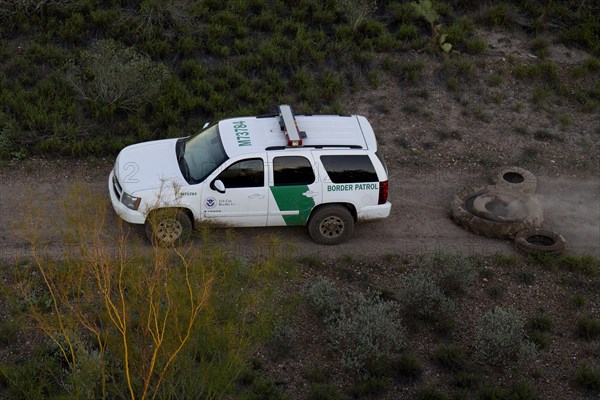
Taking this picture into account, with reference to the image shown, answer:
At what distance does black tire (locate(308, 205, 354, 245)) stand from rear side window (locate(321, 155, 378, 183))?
Answer: 48 cm

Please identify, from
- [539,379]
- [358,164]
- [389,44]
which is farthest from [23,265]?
[389,44]

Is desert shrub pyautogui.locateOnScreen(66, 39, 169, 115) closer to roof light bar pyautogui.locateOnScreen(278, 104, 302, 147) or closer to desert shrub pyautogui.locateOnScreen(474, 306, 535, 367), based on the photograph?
roof light bar pyautogui.locateOnScreen(278, 104, 302, 147)

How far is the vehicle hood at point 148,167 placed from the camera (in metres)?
13.3

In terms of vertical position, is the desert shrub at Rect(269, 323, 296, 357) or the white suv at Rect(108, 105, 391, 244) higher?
the white suv at Rect(108, 105, 391, 244)

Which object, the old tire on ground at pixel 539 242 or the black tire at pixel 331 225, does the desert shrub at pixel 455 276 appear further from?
the black tire at pixel 331 225

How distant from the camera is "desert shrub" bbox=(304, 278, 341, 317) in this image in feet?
41.0

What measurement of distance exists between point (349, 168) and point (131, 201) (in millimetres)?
3269

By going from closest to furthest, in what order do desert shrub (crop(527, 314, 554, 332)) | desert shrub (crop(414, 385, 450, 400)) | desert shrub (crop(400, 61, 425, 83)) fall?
1. desert shrub (crop(414, 385, 450, 400))
2. desert shrub (crop(527, 314, 554, 332))
3. desert shrub (crop(400, 61, 425, 83))

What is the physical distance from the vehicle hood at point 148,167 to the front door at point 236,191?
17.7 inches

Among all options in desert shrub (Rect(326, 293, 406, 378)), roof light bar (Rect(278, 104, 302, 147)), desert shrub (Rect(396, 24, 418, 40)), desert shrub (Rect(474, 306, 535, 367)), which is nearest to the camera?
desert shrub (Rect(326, 293, 406, 378))

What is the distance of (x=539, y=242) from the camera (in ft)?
47.0

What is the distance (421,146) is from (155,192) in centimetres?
553

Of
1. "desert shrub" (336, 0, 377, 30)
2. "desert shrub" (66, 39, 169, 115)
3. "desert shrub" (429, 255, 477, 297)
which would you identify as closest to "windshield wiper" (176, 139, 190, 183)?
"desert shrub" (66, 39, 169, 115)

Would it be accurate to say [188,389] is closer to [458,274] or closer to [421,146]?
[458,274]
